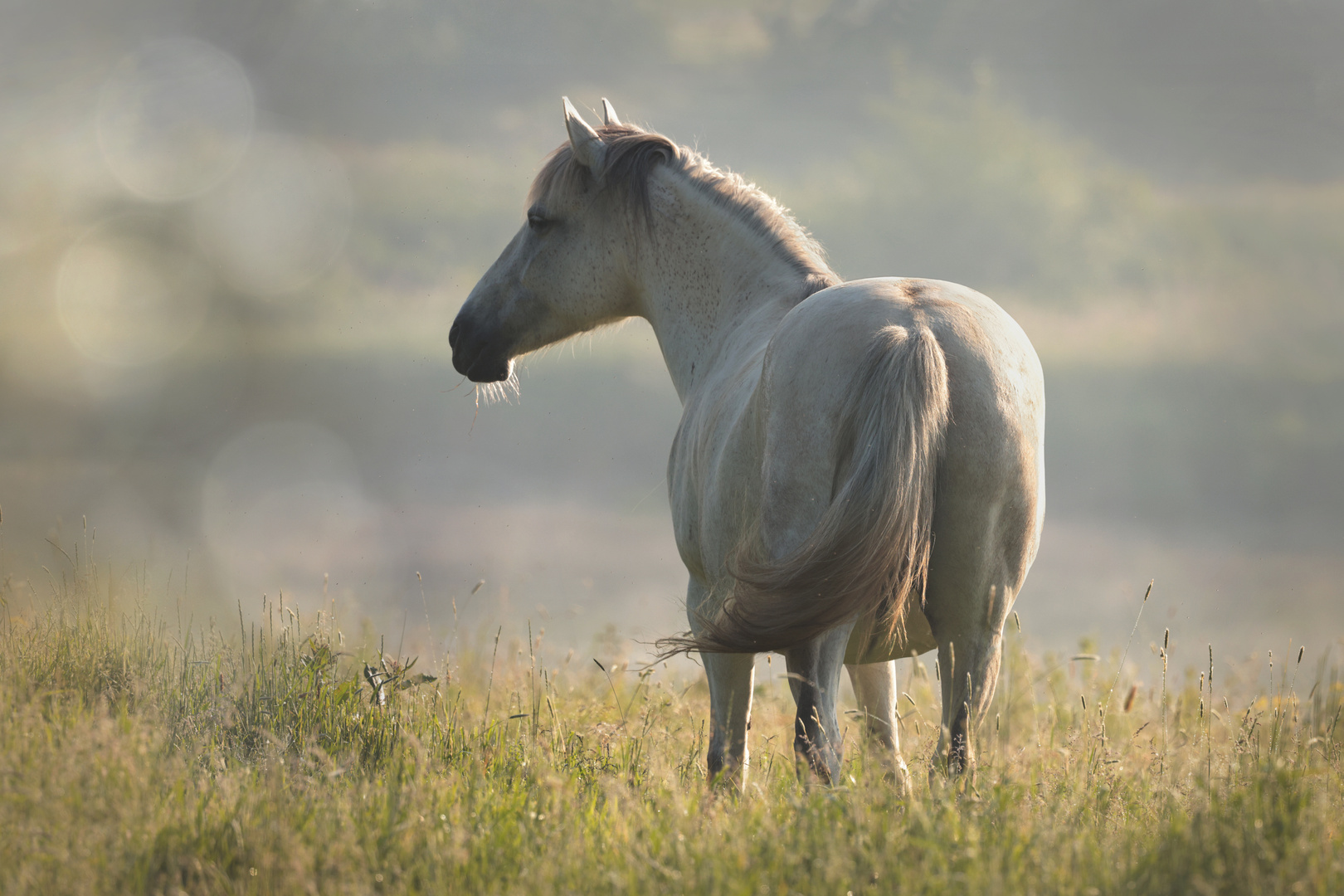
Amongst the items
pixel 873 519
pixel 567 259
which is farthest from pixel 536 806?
pixel 567 259

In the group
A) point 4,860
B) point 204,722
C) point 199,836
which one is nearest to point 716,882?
point 199,836

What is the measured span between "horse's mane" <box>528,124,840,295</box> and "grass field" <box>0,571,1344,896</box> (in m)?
2.36

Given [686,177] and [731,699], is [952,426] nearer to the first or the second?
[731,699]

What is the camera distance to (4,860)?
7.54ft

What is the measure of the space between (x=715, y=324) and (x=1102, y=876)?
3.12 meters

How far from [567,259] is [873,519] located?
9.99ft

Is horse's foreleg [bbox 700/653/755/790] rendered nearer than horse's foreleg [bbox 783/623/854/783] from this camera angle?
No

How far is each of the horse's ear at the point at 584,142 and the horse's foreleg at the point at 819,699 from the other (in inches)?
122

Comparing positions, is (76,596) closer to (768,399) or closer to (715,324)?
(715,324)

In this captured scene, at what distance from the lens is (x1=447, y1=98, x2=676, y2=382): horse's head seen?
4.86 m

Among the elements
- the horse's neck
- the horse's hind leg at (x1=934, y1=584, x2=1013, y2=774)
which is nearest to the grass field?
the horse's hind leg at (x1=934, y1=584, x2=1013, y2=774)

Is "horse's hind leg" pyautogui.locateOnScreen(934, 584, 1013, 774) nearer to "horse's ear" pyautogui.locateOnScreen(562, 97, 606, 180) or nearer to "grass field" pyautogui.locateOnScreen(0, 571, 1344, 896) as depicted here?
"grass field" pyautogui.locateOnScreen(0, 571, 1344, 896)

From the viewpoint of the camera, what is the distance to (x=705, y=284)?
4.68 m

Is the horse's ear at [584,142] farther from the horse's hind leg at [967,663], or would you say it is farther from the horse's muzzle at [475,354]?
the horse's hind leg at [967,663]
